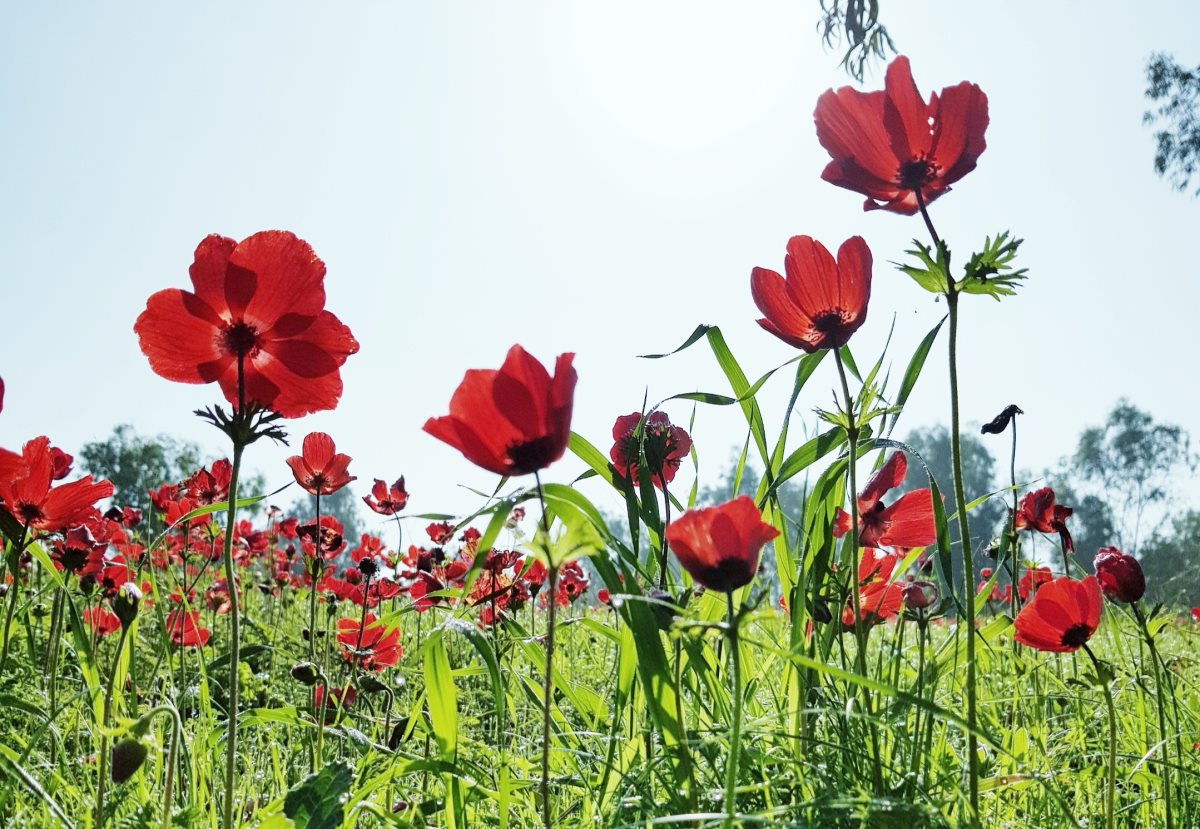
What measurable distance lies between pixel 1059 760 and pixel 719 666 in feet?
3.33

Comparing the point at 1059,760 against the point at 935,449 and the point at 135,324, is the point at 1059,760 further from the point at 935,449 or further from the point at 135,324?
the point at 935,449

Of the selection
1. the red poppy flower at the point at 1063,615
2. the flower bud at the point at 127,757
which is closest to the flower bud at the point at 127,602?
the flower bud at the point at 127,757

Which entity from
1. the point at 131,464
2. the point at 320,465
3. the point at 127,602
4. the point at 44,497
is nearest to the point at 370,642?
the point at 320,465

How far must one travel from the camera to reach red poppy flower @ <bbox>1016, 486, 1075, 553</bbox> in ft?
7.35

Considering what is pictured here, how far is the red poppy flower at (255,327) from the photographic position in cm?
103

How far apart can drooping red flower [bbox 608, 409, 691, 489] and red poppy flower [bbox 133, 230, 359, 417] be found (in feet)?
1.44

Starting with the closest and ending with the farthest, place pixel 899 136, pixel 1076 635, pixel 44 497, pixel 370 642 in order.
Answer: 1. pixel 899 136
2. pixel 1076 635
3. pixel 44 497
4. pixel 370 642

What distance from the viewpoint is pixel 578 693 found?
1388 millimetres

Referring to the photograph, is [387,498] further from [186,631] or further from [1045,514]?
[1045,514]

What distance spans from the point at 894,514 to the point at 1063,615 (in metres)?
0.30

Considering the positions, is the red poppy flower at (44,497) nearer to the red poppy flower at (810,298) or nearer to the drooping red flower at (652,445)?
the drooping red flower at (652,445)

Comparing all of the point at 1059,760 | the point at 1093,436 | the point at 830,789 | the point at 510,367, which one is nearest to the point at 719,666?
the point at 830,789

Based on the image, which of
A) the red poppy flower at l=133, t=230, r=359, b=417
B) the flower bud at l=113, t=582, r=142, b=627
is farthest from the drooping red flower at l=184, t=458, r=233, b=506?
the red poppy flower at l=133, t=230, r=359, b=417

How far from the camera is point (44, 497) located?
4.69 ft
